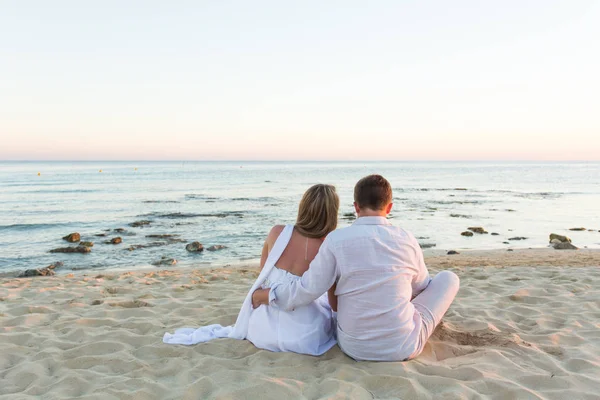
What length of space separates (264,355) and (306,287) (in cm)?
80

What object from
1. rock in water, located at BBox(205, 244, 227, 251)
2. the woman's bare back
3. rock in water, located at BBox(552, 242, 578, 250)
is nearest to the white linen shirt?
the woman's bare back

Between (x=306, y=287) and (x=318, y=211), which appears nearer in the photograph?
(x=306, y=287)

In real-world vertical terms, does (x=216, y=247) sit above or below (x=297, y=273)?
below

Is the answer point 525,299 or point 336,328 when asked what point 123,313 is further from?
point 525,299

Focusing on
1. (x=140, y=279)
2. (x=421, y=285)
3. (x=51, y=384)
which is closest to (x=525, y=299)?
(x=421, y=285)

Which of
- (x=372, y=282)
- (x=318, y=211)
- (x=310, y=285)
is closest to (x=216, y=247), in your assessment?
(x=318, y=211)

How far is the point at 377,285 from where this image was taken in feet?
11.4

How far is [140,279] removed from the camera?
772 cm

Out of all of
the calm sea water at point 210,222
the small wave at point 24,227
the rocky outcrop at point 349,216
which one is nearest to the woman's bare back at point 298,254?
the calm sea water at point 210,222

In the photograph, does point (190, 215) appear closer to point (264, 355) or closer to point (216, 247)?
point (216, 247)

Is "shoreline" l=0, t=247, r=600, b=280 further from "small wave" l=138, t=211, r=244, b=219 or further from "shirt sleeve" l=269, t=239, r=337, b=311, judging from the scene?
"small wave" l=138, t=211, r=244, b=219

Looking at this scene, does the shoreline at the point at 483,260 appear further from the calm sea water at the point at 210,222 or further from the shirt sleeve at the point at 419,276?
the shirt sleeve at the point at 419,276

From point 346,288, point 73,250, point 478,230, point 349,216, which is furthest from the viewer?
point 349,216

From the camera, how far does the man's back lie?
3430 millimetres
